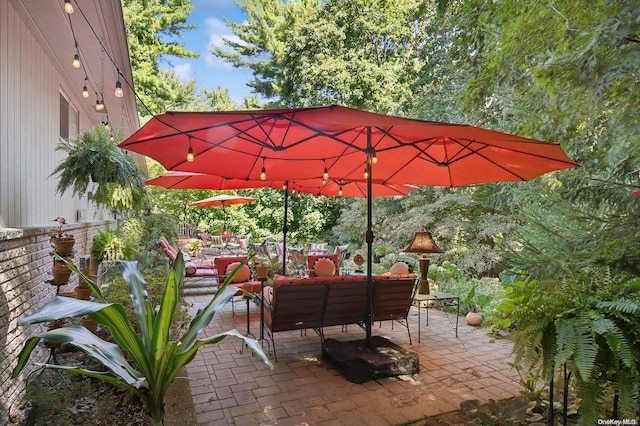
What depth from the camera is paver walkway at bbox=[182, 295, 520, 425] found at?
117 inches

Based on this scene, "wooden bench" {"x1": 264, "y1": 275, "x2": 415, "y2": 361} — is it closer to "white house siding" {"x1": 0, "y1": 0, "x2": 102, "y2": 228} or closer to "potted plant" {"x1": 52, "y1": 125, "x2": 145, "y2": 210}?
"potted plant" {"x1": 52, "y1": 125, "x2": 145, "y2": 210}

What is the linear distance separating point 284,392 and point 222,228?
13.5 m

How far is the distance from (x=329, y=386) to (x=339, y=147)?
237 cm

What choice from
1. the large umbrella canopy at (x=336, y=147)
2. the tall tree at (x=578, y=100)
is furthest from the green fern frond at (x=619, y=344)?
the large umbrella canopy at (x=336, y=147)

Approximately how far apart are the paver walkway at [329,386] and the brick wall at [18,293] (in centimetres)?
133

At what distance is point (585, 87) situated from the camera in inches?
118

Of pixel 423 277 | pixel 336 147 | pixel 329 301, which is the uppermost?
pixel 336 147

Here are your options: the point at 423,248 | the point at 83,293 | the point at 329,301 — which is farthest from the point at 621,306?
the point at 83,293

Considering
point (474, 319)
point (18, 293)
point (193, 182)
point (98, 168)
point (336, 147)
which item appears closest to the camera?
point (18, 293)

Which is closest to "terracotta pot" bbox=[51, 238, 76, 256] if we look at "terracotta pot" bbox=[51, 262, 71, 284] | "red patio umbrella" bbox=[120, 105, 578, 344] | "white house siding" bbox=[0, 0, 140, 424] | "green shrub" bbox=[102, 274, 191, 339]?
"terracotta pot" bbox=[51, 262, 71, 284]

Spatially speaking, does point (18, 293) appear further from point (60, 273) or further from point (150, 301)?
point (150, 301)

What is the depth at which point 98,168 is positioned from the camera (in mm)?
4086

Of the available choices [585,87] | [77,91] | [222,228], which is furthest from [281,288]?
[222,228]

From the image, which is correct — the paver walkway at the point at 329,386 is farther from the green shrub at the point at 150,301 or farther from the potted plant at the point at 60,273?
the potted plant at the point at 60,273
